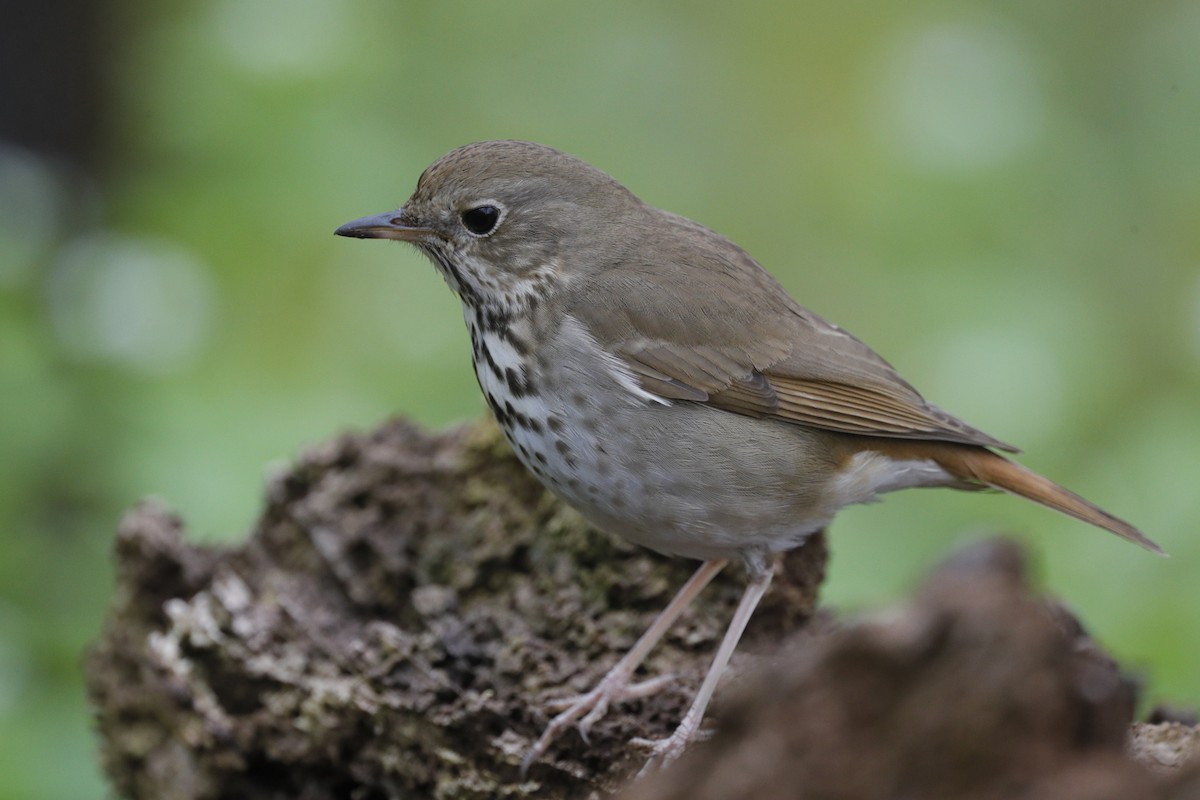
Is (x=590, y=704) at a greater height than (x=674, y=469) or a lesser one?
lesser

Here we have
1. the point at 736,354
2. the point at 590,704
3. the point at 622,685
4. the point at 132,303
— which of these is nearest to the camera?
the point at 590,704

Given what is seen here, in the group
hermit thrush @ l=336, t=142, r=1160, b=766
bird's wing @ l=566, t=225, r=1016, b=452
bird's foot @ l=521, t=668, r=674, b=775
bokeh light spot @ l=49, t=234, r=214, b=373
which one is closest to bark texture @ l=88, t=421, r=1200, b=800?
bird's foot @ l=521, t=668, r=674, b=775

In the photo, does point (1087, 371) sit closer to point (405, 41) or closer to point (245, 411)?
point (245, 411)

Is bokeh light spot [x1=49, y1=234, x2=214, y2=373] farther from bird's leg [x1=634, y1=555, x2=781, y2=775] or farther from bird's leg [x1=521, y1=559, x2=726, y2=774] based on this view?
bird's leg [x1=634, y1=555, x2=781, y2=775]

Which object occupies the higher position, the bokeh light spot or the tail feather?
the bokeh light spot

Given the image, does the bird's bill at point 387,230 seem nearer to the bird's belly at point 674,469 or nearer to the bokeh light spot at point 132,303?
the bird's belly at point 674,469

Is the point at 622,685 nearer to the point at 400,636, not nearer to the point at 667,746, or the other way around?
the point at 667,746

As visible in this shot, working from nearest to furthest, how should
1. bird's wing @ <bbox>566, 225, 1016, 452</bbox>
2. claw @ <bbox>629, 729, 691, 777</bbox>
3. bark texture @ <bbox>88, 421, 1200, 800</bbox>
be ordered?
claw @ <bbox>629, 729, 691, 777</bbox> < bark texture @ <bbox>88, 421, 1200, 800</bbox> < bird's wing @ <bbox>566, 225, 1016, 452</bbox>

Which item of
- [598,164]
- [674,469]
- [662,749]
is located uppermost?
[598,164]

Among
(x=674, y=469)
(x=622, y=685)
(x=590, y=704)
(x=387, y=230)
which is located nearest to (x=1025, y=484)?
(x=674, y=469)
